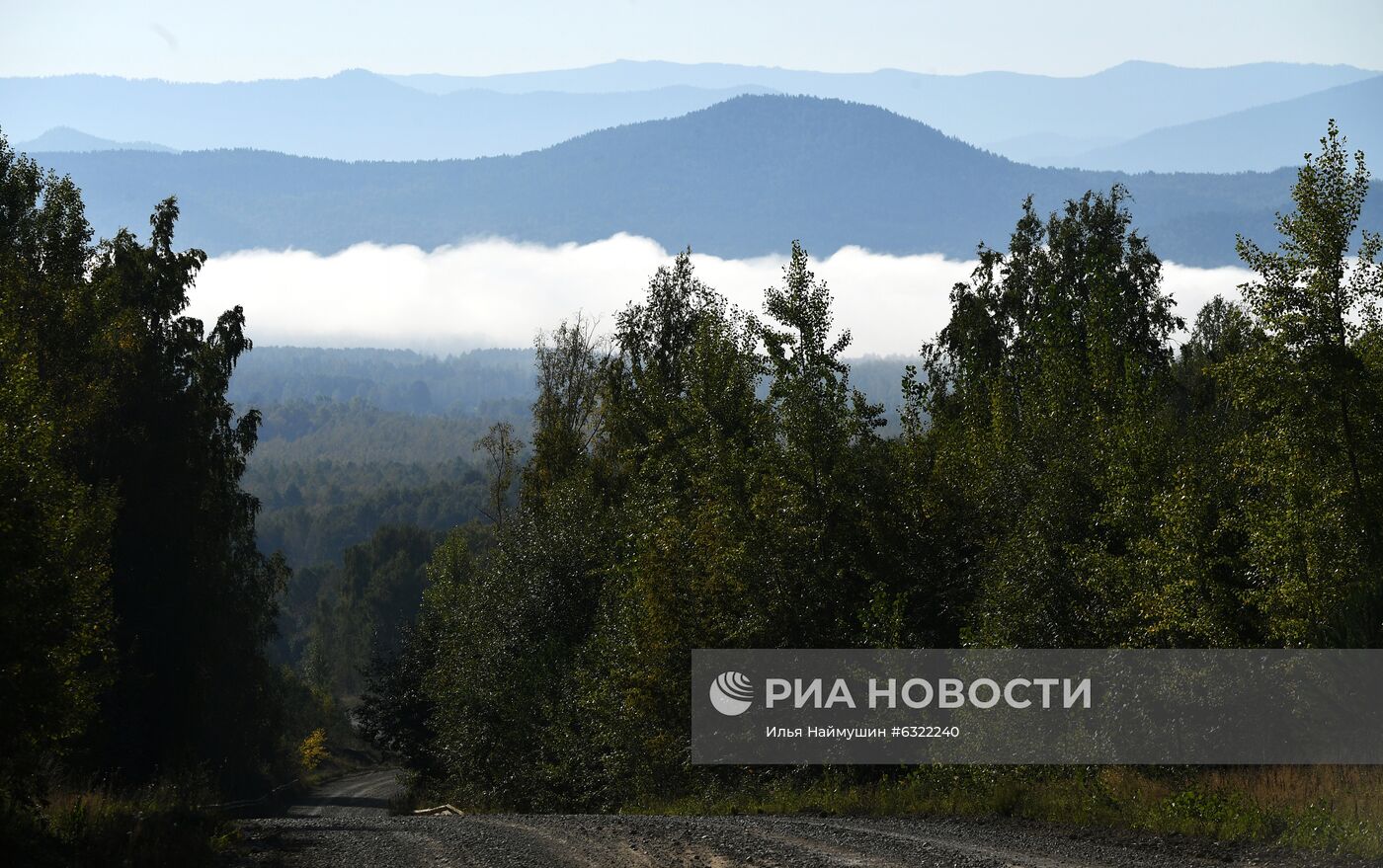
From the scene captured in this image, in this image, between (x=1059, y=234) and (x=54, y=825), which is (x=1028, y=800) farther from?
(x=1059, y=234)

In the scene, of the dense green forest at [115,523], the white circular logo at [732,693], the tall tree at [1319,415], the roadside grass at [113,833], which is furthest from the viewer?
the white circular logo at [732,693]

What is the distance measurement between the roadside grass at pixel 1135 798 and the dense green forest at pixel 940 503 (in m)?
2.51

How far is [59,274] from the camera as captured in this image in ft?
126

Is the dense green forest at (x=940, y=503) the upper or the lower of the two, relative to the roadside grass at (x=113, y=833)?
upper

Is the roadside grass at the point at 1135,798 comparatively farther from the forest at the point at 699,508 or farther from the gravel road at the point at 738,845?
the forest at the point at 699,508

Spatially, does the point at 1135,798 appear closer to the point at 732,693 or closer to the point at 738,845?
the point at 738,845

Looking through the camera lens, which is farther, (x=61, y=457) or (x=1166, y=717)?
(x=61, y=457)

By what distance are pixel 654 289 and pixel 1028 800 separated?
38.6 metres

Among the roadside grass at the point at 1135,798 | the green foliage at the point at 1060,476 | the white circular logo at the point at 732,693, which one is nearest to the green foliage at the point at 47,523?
the roadside grass at the point at 1135,798

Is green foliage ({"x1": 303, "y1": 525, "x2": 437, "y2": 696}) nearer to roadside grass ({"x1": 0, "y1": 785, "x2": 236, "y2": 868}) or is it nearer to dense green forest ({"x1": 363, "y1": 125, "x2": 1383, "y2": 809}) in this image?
dense green forest ({"x1": 363, "y1": 125, "x2": 1383, "y2": 809})

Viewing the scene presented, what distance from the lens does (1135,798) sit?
2012 centimetres

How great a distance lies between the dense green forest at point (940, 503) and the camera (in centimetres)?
2123

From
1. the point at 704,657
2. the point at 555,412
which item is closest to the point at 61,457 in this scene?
the point at 704,657

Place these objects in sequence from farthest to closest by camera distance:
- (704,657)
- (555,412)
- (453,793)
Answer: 1. (555,412)
2. (453,793)
3. (704,657)
